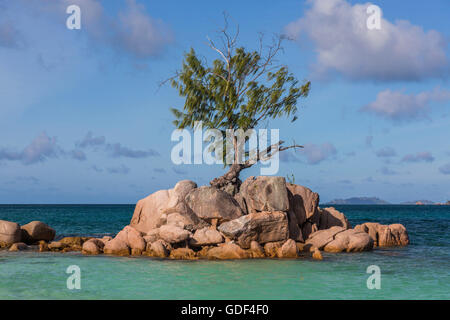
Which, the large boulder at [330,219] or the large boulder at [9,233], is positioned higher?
the large boulder at [330,219]

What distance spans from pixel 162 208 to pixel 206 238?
4.57 m

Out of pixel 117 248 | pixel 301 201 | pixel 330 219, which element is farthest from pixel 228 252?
pixel 330 219

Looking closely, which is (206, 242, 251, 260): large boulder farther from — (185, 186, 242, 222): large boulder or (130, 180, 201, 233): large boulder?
(130, 180, 201, 233): large boulder

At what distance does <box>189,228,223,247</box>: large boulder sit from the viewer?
2156 cm

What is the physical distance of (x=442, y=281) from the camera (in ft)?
53.2

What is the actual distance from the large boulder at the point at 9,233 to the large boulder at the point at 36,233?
1.02 meters

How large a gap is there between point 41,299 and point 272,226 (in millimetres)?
11524

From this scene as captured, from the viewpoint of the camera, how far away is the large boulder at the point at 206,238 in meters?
21.6

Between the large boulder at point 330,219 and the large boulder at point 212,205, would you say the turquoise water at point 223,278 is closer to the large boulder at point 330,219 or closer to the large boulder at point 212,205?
the large boulder at point 212,205

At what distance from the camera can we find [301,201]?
24938 millimetres

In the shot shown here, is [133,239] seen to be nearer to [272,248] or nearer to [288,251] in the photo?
[272,248]

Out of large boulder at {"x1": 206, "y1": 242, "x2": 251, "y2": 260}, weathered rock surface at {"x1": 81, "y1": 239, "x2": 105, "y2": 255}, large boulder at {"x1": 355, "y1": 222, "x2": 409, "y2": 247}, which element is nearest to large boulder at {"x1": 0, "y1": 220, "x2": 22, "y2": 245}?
weathered rock surface at {"x1": 81, "y1": 239, "x2": 105, "y2": 255}

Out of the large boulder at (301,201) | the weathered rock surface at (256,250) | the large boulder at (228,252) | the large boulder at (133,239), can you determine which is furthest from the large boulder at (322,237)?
the large boulder at (133,239)
